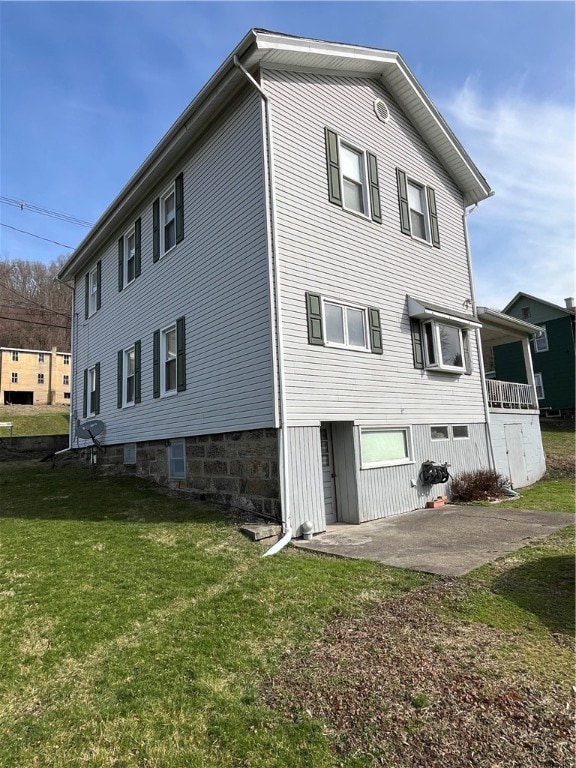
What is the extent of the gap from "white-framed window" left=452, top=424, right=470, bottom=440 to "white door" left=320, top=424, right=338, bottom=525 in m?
4.18

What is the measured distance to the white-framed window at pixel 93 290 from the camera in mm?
15969

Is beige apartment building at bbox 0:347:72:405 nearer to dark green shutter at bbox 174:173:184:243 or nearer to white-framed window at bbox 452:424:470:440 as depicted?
dark green shutter at bbox 174:173:184:243

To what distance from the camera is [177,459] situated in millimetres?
10953

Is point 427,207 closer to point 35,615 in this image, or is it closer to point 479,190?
point 479,190

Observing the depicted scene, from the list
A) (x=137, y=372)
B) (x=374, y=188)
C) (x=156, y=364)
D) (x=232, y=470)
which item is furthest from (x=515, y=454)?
(x=137, y=372)

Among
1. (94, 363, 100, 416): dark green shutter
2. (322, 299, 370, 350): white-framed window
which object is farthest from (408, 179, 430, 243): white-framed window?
(94, 363, 100, 416): dark green shutter

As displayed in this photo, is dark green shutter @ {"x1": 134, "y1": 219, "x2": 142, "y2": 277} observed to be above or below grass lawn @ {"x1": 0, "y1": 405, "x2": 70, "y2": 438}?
above

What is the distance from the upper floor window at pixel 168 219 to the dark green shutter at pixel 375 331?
484 centimetres

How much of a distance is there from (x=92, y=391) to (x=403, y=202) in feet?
38.0

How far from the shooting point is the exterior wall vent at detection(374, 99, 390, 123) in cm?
1131

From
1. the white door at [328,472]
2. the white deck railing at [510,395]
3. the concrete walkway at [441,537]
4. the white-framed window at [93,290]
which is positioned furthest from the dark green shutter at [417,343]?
the white-framed window at [93,290]

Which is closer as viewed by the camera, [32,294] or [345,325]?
[345,325]

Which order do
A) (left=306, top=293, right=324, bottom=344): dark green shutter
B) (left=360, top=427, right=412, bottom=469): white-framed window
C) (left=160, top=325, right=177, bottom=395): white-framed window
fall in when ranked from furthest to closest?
1. (left=160, top=325, right=177, bottom=395): white-framed window
2. (left=360, top=427, right=412, bottom=469): white-framed window
3. (left=306, top=293, right=324, bottom=344): dark green shutter

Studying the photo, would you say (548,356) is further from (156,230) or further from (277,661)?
(277,661)
